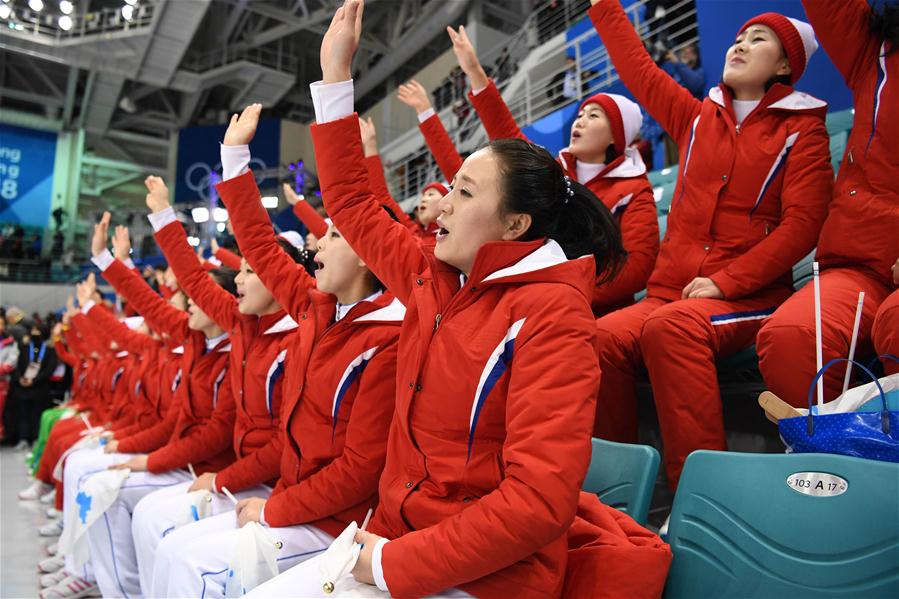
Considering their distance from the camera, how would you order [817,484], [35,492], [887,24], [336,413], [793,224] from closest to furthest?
1. [817,484]
2. [336,413]
3. [887,24]
4. [793,224]
5. [35,492]

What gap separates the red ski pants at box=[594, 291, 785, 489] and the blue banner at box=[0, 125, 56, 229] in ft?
61.3

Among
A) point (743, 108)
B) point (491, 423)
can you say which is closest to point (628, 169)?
point (743, 108)

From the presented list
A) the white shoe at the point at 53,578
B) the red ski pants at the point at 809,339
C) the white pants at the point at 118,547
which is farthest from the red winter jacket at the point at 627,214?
the white shoe at the point at 53,578

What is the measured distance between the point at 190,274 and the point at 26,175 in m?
17.7

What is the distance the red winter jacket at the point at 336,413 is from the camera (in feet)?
5.14

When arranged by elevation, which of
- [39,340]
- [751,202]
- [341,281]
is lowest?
[39,340]

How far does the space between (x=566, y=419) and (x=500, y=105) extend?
1905mm

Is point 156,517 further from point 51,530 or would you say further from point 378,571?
point 51,530

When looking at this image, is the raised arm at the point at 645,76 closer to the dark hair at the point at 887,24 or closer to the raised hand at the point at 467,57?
the raised hand at the point at 467,57

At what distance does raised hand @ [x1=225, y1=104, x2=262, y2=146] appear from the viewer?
197cm

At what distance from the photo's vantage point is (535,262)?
1159 millimetres

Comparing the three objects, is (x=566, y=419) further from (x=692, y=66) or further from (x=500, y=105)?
(x=692, y=66)

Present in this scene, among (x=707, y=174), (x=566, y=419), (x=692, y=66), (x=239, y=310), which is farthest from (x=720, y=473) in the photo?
(x=692, y=66)

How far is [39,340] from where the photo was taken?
7516 millimetres
